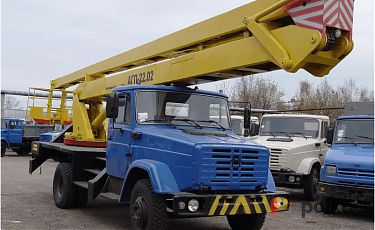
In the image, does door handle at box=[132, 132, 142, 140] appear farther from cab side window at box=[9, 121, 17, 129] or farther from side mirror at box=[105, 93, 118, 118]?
cab side window at box=[9, 121, 17, 129]

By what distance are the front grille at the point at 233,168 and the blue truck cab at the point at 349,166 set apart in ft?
9.71

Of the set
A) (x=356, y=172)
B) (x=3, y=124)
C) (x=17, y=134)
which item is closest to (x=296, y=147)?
(x=356, y=172)

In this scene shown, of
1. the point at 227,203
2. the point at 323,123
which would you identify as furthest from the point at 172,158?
the point at 323,123

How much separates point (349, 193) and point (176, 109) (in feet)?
12.6

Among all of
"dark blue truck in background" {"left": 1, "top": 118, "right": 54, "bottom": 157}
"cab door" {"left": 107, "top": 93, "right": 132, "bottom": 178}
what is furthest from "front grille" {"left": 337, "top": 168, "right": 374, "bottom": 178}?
"dark blue truck in background" {"left": 1, "top": 118, "right": 54, "bottom": 157}

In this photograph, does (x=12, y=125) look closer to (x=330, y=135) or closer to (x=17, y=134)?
(x=17, y=134)

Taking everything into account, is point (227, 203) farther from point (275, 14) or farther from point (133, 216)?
point (275, 14)

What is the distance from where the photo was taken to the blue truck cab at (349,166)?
8.46 metres

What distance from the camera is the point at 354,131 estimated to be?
32.1ft

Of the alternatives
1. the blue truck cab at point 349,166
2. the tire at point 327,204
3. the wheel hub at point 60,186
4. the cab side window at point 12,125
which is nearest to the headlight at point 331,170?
the blue truck cab at point 349,166

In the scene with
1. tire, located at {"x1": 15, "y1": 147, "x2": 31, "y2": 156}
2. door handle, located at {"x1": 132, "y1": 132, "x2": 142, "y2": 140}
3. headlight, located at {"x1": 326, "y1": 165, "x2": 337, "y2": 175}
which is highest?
door handle, located at {"x1": 132, "y1": 132, "x2": 142, "y2": 140}

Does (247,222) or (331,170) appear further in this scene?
(331,170)

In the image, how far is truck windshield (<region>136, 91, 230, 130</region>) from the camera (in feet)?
23.1

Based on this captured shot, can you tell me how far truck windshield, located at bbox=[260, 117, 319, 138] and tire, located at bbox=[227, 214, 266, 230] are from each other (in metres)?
5.21
